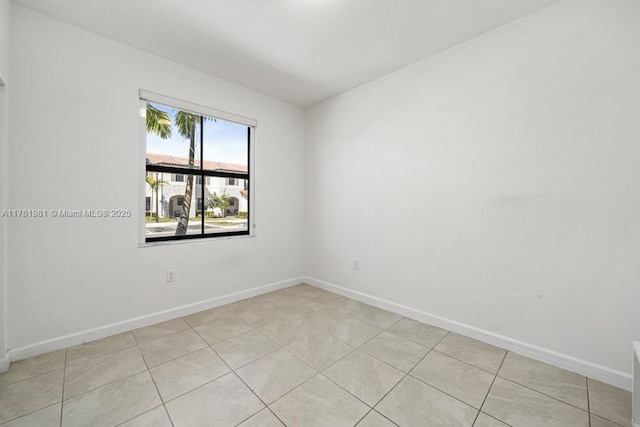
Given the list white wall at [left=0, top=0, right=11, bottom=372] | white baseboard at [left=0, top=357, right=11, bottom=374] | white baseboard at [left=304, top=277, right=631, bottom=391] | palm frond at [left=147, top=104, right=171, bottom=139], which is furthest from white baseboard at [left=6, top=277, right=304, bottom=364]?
palm frond at [left=147, top=104, right=171, bottom=139]

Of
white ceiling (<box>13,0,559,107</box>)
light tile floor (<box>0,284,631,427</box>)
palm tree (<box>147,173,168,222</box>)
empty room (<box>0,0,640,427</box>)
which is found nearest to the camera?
light tile floor (<box>0,284,631,427</box>)

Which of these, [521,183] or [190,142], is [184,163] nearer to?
[190,142]

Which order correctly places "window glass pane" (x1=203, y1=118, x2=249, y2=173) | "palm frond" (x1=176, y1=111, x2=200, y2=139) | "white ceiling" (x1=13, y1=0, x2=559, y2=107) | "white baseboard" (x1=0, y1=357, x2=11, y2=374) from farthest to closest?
"window glass pane" (x1=203, y1=118, x2=249, y2=173) → "palm frond" (x1=176, y1=111, x2=200, y2=139) → "white ceiling" (x1=13, y1=0, x2=559, y2=107) → "white baseboard" (x1=0, y1=357, x2=11, y2=374)

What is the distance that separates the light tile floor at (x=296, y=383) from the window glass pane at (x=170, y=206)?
3.22 ft

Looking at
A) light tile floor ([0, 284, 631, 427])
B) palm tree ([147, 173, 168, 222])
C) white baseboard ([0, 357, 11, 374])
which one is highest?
palm tree ([147, 173, 168, 222])

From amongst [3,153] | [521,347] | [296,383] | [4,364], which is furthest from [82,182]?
[521,347]

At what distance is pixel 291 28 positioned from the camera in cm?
223

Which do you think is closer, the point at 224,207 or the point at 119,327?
the point at 119,327

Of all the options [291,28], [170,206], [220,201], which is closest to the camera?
[291,28]

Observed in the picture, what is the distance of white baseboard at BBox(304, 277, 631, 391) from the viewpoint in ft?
5.85

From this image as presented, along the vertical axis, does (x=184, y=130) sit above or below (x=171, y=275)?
above

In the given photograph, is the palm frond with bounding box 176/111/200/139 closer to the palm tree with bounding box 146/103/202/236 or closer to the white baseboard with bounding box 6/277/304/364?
the palm tree with bounding box 146/103/202/236

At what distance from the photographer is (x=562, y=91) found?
75.9 inches

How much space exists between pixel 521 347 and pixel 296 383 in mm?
1796
